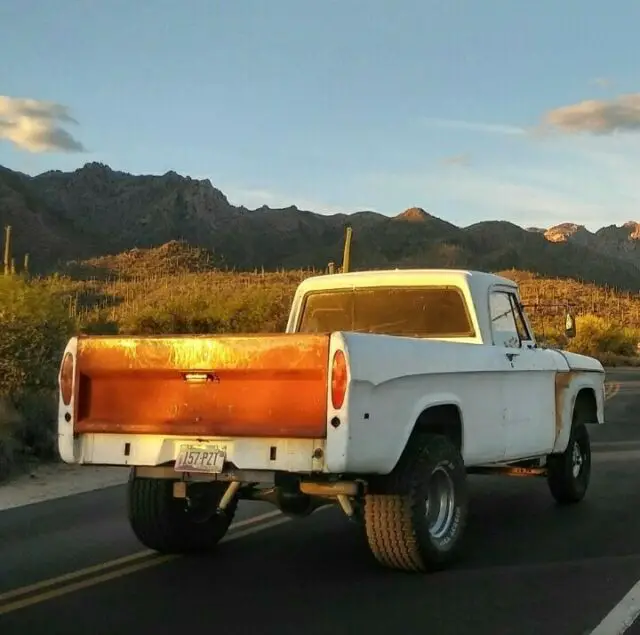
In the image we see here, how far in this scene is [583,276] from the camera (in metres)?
114

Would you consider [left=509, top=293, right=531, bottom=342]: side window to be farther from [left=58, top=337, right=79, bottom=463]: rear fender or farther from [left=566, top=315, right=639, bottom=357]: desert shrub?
[left=566, top=315, right=639, bottom=357]: desert shrub

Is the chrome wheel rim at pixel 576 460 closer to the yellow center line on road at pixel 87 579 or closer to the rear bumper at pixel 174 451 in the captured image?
the yellow center line on road at pixel 87 579

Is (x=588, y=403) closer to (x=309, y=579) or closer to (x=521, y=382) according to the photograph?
(x=521, y=382)

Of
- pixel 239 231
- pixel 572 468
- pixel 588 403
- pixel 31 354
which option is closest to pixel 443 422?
pixel 572 468

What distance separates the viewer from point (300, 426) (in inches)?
245

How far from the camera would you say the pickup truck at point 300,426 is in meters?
6.18

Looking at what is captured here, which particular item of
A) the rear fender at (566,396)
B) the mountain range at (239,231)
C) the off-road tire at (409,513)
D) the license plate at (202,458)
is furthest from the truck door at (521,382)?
the mountain range at (239,231)

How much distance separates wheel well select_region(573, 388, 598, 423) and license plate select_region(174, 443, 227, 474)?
493cm

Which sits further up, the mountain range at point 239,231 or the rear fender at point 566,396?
the mountain range at point 239,231

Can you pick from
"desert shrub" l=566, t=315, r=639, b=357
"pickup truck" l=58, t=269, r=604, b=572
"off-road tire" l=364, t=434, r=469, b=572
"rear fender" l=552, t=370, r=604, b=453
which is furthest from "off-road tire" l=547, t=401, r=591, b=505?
"desert shrub" l=566, t=315, r=639, b=357

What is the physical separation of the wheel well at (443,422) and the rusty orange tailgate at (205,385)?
41.5 inches

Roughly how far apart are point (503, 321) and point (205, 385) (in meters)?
3.35

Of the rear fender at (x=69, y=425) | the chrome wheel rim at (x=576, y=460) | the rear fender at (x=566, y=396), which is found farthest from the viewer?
the chrome wheel rim at (x=576, y=460)

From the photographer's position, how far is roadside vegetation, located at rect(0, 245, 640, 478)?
48.2 ft
